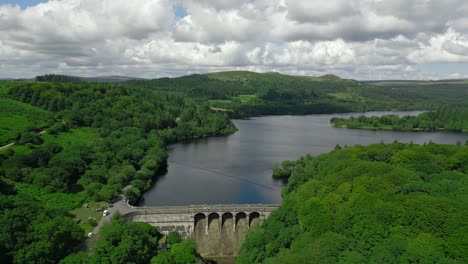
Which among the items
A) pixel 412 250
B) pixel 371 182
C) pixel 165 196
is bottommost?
pixel 165 196

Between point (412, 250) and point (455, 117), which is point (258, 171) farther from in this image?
point (455, 117)

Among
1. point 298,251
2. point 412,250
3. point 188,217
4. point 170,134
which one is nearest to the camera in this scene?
point 412,250

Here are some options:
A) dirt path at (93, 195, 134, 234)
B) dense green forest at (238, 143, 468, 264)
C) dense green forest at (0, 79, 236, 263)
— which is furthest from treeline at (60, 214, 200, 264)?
dense green forest at (238, 143, 468, 264)

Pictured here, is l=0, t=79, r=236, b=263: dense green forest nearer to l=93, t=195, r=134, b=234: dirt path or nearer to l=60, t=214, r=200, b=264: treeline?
l=93, t=195, r=134, b=234: dirt path

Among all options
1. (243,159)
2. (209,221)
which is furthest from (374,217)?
(243,159)

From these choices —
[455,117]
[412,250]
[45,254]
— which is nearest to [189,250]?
[45,254]

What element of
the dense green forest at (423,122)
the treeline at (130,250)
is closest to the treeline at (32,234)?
the treeline at (130,250)
